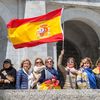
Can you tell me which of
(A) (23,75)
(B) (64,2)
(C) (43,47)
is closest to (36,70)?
(A) (23,75)

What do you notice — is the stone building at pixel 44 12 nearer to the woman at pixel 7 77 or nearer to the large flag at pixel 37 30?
the large flag at pixel 37 30

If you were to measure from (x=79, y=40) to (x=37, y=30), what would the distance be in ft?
32.6

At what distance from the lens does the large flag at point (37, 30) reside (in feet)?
36.2

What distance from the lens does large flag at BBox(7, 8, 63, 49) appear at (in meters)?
11.0

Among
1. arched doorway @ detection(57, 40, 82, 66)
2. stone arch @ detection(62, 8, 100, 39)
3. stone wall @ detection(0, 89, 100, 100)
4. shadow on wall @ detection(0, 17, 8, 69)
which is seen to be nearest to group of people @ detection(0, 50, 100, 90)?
stone wall @ detection(0, 89, 100, 100)

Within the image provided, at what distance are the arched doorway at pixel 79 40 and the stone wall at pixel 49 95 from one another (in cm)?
1112

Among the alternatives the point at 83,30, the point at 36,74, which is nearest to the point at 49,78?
the point at 36,74

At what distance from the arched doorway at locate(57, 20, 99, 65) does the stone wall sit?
1112 cm

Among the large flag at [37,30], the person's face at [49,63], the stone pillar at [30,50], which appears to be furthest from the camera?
the stone pillar at [30,50]

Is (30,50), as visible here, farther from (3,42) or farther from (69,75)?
(69,75)

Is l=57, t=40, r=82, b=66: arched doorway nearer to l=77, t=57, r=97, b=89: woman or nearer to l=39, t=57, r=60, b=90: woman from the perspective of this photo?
l=39, t=57, r=60, b=90: woman

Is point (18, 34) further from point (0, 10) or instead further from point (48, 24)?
point (0, 10)

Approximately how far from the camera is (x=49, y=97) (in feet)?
28.3

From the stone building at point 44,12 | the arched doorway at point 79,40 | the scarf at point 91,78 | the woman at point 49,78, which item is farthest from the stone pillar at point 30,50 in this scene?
the scarf at point 91,78
